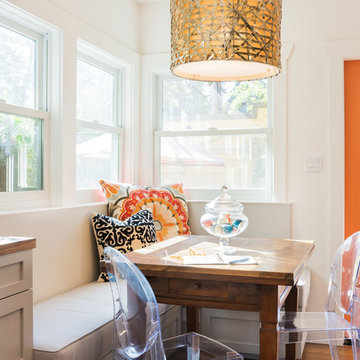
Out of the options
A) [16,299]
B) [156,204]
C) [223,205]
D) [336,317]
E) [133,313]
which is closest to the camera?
[133,313]

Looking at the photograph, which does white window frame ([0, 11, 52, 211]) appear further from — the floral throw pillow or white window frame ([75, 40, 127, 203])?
the floral throw pillow

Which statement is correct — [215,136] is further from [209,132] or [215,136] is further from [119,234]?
[119,234]

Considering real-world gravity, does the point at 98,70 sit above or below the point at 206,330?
above

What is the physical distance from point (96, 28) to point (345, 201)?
208 centimetres

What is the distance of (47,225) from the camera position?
2.54 meters

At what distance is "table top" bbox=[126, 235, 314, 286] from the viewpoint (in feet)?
5.88

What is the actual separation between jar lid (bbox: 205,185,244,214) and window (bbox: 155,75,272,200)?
2.35ft

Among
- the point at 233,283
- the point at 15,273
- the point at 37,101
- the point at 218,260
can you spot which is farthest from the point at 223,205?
the point at 15,273

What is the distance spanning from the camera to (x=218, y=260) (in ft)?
6.59

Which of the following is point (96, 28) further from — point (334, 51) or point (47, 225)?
point (334, 51)

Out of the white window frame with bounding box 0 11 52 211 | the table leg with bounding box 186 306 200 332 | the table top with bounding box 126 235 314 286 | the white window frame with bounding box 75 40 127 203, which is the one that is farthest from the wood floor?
the white window frame with bounding box 0 11 52 211

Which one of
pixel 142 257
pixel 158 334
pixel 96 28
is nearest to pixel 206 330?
pixel 142 257

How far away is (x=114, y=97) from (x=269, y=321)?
2.40m

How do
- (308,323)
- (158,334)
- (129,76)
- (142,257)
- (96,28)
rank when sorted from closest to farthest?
(158,334) → (142,257) → (308,323) → (96,28) → (129,76)
